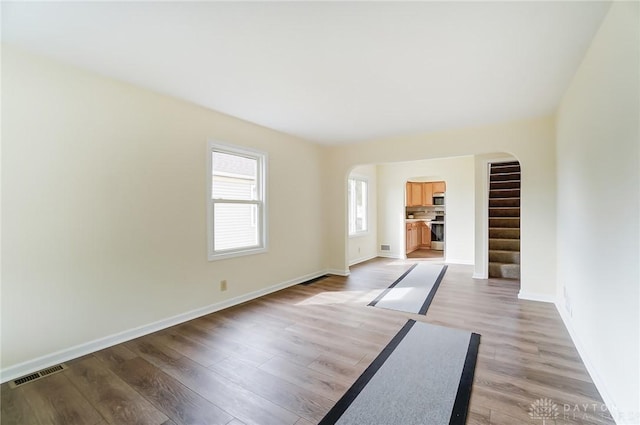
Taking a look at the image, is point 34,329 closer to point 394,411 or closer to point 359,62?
point 394,411

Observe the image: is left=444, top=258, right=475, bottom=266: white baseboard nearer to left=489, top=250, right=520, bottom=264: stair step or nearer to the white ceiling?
left=489, top=250, right=520, bottom=264: stair step

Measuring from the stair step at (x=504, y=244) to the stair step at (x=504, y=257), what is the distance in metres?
0.16

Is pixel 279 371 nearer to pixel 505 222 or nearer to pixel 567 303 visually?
pixel 567 303

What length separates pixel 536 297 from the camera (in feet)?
11.8

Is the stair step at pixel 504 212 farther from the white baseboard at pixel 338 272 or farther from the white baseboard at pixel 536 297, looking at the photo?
the white baseboard at pixel 338 272

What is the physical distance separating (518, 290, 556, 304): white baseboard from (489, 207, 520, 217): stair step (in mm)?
2180

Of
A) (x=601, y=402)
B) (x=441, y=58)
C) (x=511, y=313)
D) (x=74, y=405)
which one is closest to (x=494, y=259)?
(x=511, y=313)

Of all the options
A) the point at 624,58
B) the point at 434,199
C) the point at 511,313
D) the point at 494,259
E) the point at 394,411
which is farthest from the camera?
the point at 434,199

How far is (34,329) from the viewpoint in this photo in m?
2.11

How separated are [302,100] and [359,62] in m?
0.93

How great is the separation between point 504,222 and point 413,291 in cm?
276

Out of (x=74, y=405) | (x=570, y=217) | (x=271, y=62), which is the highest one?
(x=271, y=62)

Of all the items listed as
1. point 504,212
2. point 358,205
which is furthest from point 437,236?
point 358,205

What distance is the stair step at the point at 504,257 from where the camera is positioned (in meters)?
4.92
